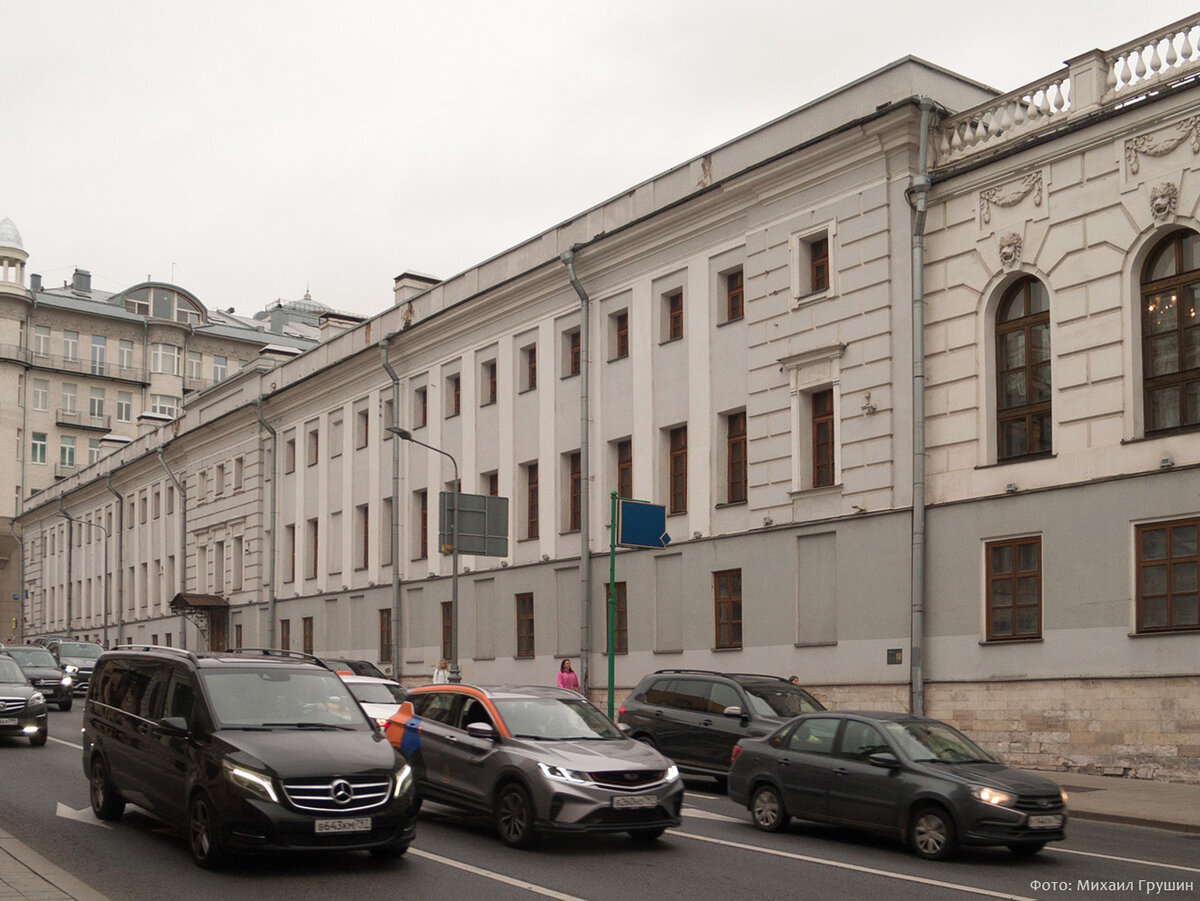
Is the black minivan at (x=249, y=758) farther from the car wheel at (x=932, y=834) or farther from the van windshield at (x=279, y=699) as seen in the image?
the car wheel at (x=932, y=834)

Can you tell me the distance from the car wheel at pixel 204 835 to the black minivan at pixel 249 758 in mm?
13

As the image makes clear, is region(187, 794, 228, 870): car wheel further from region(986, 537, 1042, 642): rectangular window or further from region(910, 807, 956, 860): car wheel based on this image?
region(986, 537, 1042, 642): rectangular window

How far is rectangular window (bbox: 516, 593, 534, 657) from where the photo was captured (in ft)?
117

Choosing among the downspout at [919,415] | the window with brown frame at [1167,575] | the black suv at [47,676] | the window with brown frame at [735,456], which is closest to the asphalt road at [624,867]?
the window with brown frame at [1167,575]

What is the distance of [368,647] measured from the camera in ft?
142

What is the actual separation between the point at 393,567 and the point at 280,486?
11619 millimetres

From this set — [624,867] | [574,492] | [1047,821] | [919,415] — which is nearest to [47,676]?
[574,492]

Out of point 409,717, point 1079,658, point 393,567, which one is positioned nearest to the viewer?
point 409,717

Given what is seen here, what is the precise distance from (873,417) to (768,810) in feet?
38.4

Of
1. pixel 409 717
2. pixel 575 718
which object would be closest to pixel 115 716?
pixel 409 717

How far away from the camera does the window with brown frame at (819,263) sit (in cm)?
2711

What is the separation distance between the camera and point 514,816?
13430 mm

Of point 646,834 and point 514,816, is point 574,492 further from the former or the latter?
point 514,816

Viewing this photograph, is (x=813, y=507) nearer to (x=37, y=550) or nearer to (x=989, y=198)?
(x=989, y=198)
